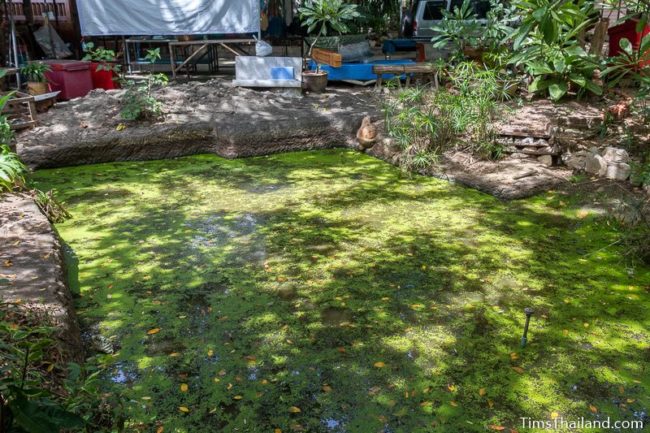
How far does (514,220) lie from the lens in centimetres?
478

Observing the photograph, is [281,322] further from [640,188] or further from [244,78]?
[244,78]

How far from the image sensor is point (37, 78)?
7926 millimetres

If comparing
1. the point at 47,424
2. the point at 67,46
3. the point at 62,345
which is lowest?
the point at 62,345

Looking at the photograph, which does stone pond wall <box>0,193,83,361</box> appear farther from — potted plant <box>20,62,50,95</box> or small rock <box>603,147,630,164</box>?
small rock <box>603,147,630,164</box>

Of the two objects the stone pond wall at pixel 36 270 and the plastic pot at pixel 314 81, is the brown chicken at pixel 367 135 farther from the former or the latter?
the stone pond wall at pixel 36 270

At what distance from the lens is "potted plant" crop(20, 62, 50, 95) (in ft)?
25.5

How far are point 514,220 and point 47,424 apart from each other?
4.05 meters

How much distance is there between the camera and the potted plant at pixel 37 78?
7758 mm

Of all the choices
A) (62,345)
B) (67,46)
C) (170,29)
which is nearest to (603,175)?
(62,345)

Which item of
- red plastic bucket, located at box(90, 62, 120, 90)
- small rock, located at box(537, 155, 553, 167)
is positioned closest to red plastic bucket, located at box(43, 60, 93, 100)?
red plastic bucket, located at box(90, 62, 120, 90)

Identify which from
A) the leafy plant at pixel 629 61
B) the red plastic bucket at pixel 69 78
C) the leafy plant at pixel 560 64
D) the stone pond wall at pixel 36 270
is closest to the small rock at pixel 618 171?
the leafy plant at pixel 629 61

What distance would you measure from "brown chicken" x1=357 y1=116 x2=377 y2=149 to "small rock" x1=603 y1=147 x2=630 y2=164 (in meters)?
2.52

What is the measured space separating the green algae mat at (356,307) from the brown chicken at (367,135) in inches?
52.7

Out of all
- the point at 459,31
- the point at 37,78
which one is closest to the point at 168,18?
the point at 37,78
